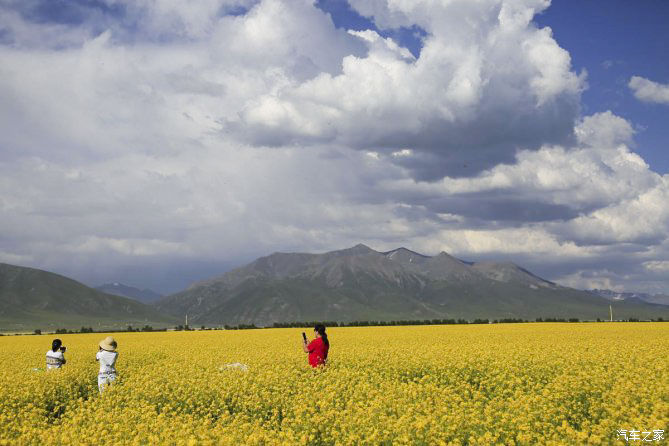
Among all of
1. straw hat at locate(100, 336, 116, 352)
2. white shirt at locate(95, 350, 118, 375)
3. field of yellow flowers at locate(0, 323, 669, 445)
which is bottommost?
field of yellow flowers at locate(0, 323, 669, 445)

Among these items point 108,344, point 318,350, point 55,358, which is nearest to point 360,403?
point 318,350

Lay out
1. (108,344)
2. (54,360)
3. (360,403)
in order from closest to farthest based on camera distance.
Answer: (360,403) < (108,344) < (54,360)

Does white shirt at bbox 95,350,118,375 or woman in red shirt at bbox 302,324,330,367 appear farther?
woman in red shirt at bbox 302,324,330,367

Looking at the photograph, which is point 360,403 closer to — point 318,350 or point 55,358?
point 318,350

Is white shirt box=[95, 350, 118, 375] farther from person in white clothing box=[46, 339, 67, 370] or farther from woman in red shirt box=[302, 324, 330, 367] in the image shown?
woman in red shirt box=[302, 324, 330, 367]

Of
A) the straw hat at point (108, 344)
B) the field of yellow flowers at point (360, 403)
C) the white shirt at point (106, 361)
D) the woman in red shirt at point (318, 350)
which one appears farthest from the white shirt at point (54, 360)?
the woman in red shirt at point (318, 350)

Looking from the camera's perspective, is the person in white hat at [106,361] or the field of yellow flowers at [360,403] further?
the person in white hat at [106,361]

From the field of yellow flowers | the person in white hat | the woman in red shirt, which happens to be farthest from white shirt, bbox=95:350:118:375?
the woman in red shirt

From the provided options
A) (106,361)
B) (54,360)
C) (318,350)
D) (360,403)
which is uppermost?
(318,350)

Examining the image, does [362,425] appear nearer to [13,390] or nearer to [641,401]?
[641,401]

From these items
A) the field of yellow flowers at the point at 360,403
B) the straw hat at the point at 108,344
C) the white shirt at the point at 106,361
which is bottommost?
the field of yellow flowers at the point at 360,403

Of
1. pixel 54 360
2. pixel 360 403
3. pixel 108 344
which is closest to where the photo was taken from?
pixel 360 403

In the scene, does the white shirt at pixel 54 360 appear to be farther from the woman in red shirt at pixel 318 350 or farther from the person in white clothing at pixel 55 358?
the woman in red shirt at pixel 318 350

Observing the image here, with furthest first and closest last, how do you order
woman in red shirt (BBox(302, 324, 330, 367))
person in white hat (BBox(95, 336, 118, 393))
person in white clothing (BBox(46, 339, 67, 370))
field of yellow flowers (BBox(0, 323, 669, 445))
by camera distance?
person in white clothing (BBox(46, 339, 67, 370))
woman in red shirt (BBox(302, 324, 330, 367))
person in white hat (BBox(95, 336, 118, 393))
field of yellow flowers (BBox(0, 323, 669, 445))
